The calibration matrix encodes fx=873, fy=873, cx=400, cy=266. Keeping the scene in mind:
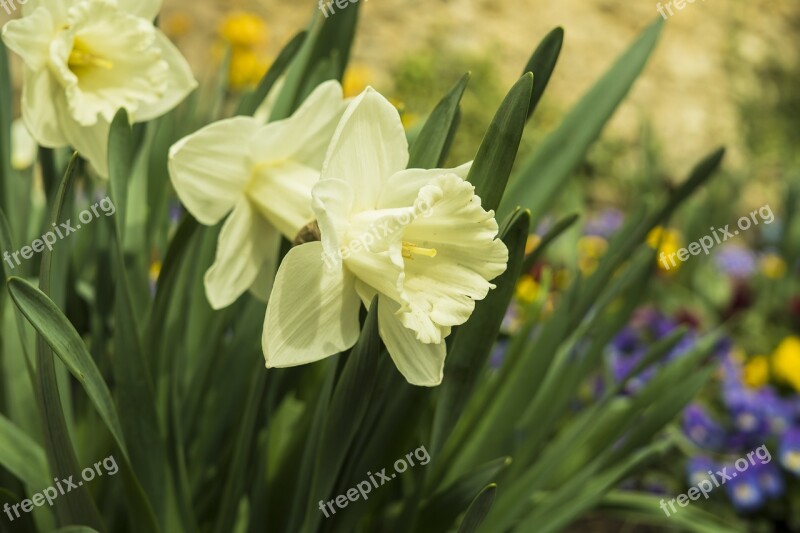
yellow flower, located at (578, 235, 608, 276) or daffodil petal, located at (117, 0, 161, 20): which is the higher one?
daffodil petal, located at (117, 0, 161, 20)

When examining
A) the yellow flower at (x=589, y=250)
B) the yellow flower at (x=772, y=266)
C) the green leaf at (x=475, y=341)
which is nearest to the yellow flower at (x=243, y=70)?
the yellow flower at (x=589, y=250)

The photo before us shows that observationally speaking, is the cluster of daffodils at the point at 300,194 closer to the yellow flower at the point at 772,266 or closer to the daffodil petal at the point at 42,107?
the daffodil petal at the point at 42,107

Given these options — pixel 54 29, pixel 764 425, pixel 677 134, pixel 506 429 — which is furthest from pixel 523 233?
pixel 677 134

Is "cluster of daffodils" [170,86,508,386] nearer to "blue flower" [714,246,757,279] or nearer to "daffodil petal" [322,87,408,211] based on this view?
"daffodil petal" [322,87,408,211]

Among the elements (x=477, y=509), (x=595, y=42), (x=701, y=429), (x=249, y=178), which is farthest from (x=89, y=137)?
(x=595, y=42)

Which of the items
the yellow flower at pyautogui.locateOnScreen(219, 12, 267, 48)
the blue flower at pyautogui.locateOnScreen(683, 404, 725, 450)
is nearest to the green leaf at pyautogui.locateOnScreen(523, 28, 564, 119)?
the blue flower at pyautogui.locateOnScreen(683, 404, 725, 450)

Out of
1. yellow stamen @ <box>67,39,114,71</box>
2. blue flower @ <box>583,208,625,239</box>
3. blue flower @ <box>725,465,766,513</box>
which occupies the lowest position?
blue flower @ <box>583,208,625,239</box>

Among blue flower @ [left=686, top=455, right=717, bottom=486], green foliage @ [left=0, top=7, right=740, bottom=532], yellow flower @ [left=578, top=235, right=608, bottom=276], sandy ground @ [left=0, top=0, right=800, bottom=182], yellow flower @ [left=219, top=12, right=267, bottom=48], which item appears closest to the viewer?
green foliage @ [left=0, top=7, right=740, bottom=532]

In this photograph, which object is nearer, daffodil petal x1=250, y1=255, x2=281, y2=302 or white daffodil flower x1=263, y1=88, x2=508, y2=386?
white daffodil flower x1=263, y1=88, x2=508, y2=386
